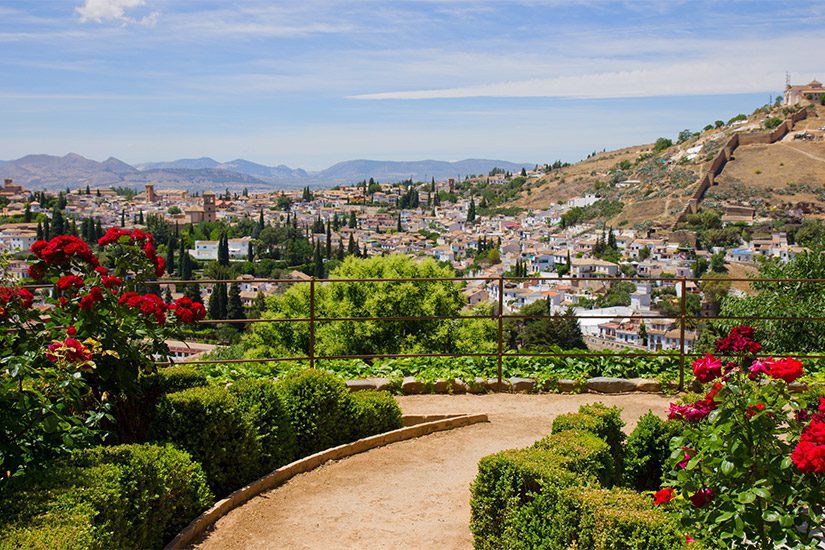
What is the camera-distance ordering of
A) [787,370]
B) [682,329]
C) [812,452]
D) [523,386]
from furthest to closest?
[523,386]
[682,329]
[787,370]
[812,452]

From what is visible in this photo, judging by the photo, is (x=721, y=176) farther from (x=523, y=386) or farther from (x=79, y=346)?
(x=79, y=346)

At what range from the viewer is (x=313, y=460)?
523cm

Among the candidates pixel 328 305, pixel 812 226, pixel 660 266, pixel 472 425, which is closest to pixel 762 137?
pixel 812 226

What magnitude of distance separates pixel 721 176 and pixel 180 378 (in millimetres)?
131336

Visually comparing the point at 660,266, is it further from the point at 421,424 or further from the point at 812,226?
the point at 421,424

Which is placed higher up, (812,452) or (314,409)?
Result: (812,452)

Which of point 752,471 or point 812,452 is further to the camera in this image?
point 752,471

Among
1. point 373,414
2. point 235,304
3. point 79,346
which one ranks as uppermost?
point 79,346

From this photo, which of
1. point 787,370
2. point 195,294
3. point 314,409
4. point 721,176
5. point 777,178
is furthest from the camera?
point 721,176

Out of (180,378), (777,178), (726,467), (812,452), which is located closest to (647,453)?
(726,467)

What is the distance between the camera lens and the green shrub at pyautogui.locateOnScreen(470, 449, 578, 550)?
3.79 meters

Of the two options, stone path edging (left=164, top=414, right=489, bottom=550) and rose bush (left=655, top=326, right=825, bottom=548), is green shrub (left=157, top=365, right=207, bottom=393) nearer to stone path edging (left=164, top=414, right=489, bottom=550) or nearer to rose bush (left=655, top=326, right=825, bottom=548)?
stone path edging (left=164, top=414, right=489, bottom=550)

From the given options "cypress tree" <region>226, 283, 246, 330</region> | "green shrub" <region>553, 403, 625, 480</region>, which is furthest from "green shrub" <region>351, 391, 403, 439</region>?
"cypress tree" <region>226, 283, 246, 330</region>

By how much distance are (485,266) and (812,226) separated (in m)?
42.2
